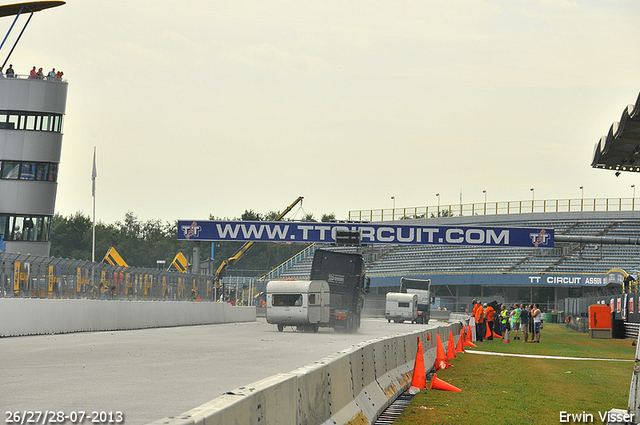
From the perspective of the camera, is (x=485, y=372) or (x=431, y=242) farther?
(x=431, y=242)

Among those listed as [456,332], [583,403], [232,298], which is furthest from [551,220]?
[583,403]

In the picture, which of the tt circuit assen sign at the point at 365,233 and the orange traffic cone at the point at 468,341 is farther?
the tt circuit assen sign at the point at 365,233

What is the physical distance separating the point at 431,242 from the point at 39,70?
27.5m

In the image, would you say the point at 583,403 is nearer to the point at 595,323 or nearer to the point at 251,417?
the point at 251,417

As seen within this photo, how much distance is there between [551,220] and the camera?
83.9 m

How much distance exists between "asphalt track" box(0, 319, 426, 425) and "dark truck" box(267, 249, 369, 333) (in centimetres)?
1051

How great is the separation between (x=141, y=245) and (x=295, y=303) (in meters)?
112

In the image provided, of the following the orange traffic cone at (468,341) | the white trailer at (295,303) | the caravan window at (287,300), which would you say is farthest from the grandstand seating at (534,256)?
the caravan window at (287,300)

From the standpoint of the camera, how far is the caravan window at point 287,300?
1464 inches

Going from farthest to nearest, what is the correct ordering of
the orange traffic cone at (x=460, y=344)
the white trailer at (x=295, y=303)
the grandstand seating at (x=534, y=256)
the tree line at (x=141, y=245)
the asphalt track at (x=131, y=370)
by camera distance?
1. the tree line at (x=141, y=245)
2. the grandstand seating at (x=534, y=256)
3. the white trailer at (x=295, y=303)
4. the orange traffic cone at (x=460, y=344)
5. the asphalt track at (x=131, y=370)

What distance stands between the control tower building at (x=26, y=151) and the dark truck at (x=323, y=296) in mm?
21449

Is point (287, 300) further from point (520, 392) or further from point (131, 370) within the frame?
point (520, 392)

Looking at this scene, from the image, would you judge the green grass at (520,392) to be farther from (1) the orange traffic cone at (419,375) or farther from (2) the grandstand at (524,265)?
(2) the grandstand at (524,265)

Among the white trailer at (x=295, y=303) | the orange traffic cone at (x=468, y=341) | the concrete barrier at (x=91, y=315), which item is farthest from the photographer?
the white trailer at (x=295, y=303)
